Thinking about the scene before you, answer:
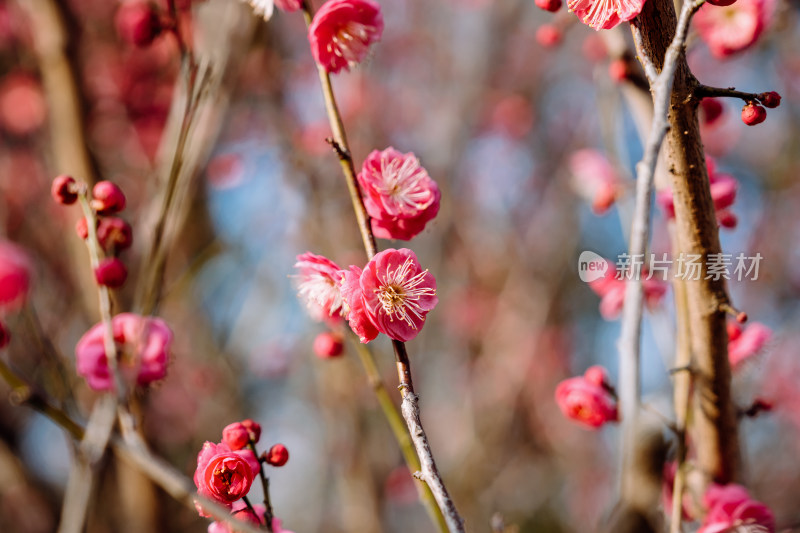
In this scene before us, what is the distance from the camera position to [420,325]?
959mm

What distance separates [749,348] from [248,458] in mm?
1060

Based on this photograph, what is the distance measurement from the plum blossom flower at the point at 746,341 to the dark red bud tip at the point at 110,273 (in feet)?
4.03

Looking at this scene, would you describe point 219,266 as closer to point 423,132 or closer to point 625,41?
point 423,132

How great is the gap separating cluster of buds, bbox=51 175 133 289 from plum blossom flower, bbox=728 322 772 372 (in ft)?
4.08

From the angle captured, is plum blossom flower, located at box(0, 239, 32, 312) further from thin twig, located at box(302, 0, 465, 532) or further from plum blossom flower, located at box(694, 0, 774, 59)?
plum blossom flower, located at box(694, 0, 774, 59)

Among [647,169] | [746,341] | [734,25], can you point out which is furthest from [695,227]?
[734,25]

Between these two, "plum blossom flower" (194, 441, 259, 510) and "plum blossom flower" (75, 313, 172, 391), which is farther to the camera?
"plum blossom flower" (75, 313, 172, 391)

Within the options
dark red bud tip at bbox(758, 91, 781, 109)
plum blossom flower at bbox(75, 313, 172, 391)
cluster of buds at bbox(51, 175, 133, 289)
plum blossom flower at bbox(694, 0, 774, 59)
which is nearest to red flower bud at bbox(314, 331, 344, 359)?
plum blossom flower at bbox(75, 313, 172, 391)

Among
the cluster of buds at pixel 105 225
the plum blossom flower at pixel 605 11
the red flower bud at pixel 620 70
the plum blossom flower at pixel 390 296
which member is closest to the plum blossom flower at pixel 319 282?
the plum blossom flower at pixel 390 296

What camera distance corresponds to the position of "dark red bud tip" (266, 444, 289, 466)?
1006 mm

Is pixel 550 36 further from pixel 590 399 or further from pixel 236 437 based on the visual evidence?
pixel 236 437

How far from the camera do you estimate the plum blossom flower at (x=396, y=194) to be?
99 centimetres

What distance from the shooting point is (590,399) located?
4.21 feet

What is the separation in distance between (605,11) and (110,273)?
0.91 m
